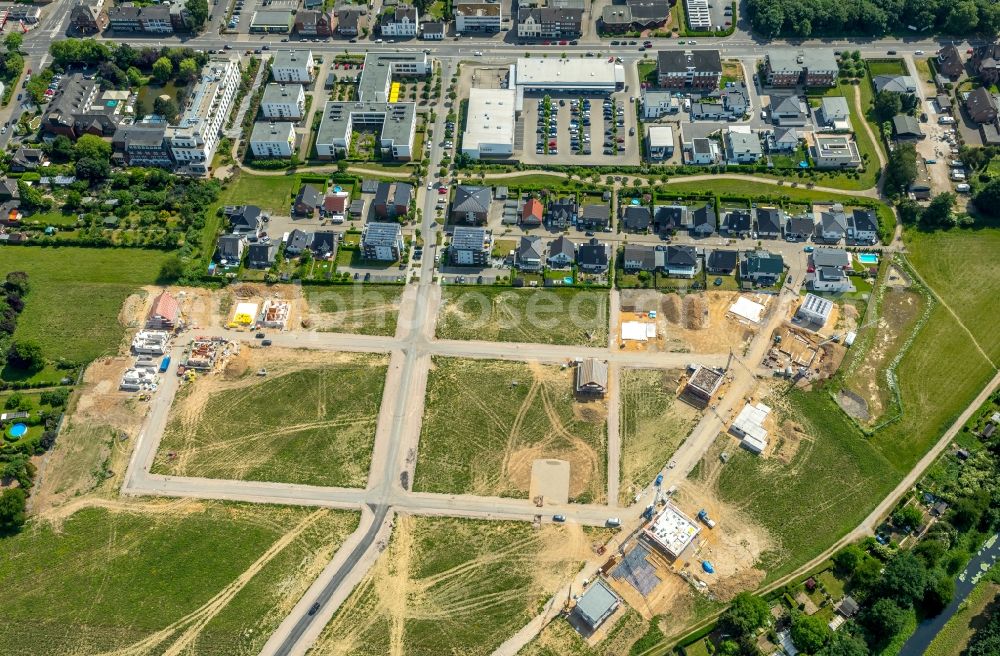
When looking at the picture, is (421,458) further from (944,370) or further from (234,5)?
(234,5)

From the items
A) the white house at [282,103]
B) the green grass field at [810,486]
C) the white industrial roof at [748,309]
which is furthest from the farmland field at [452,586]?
the white house at [282,103]

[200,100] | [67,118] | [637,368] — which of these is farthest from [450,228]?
[67,118]

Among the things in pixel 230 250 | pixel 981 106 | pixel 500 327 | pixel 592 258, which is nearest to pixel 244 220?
pixel 230 250

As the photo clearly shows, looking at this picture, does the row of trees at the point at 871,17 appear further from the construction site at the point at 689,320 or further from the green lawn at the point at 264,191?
the green lawn at the point at 264,191

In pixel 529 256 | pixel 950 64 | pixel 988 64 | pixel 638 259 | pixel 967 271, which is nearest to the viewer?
pixel 638 259

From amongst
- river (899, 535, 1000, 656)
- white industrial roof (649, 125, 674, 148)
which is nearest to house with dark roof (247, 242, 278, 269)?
white industrial roof (649, 125, 674, 148)

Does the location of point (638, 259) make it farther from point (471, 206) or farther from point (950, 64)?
point (950, 64)
